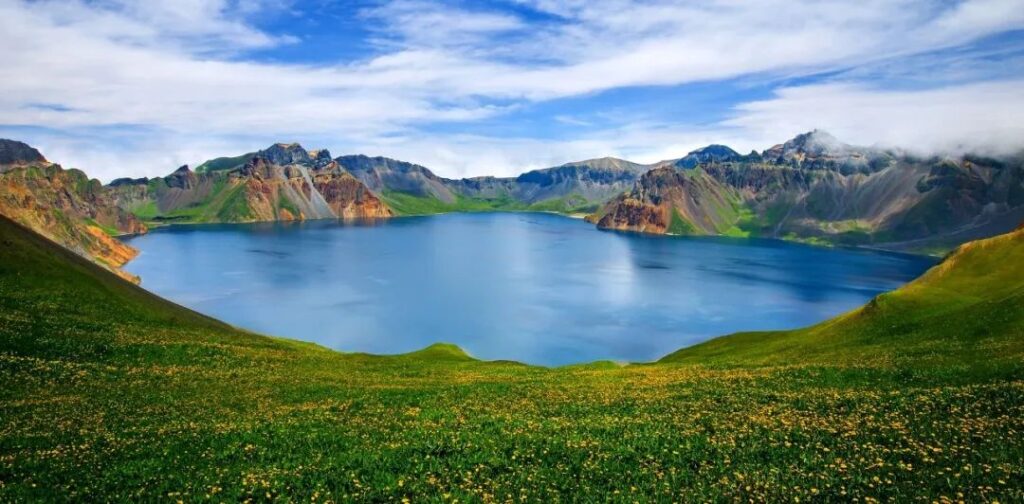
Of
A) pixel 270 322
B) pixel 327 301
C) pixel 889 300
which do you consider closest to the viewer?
pixel 889 300

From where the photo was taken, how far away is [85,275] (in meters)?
84.3

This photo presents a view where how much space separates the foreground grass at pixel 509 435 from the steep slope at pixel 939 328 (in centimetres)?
598

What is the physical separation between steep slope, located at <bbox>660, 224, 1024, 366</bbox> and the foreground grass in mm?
5978

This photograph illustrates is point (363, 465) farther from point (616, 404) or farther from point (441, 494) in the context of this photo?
point (616, 404)

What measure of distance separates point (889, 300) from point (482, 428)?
70.3 metres

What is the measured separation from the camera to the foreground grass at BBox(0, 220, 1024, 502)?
18312mm

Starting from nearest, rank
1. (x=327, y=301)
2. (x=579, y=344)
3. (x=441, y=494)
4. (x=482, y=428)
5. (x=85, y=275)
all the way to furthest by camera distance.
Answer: (x=441, y=494) → (x=482, y=428) → (x=85, y=275) → (x=579, y=344) → (x=327, y=301)

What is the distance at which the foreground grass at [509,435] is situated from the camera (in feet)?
60.1

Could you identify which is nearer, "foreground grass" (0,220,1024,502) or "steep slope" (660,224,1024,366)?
"foreground grass" (0,220,1024,502)

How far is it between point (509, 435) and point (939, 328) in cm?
5262

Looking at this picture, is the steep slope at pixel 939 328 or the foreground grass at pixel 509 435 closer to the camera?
the foreground grass at pixel 509 435

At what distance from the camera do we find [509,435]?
25.6m

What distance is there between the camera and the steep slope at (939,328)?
147 feet

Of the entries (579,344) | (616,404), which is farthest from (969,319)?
(579,344)
